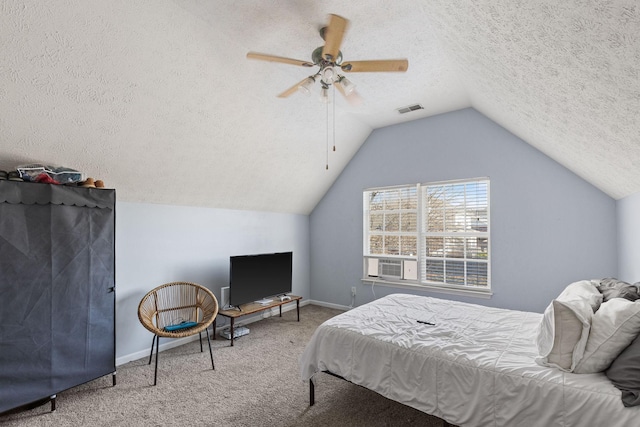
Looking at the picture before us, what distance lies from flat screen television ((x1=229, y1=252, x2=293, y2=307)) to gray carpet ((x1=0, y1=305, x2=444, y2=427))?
0.79 meters

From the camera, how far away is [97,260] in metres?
2.64

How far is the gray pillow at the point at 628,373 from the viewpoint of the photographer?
4.70ft

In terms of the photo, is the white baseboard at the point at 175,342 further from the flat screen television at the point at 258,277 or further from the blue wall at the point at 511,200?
the blue wall at the point at 511,200

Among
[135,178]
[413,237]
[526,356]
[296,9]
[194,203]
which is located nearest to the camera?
[526,356]

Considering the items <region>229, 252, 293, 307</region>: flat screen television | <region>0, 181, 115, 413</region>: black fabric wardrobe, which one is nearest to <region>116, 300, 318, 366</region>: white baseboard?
<region>229, 252, 293, 307</region>: flat screen television

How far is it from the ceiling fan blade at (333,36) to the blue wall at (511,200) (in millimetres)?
2747

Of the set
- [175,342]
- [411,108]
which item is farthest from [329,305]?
[411,108]

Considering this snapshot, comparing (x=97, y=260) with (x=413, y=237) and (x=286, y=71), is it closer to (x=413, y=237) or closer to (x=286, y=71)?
(x=286, y=71)

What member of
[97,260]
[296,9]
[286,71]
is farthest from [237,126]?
[97,260]

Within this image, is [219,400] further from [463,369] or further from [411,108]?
[411,108]

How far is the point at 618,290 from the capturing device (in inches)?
82.7

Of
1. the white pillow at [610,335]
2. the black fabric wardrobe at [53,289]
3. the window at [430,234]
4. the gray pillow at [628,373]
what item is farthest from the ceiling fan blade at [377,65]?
the window at [430,234]

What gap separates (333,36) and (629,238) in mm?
3353

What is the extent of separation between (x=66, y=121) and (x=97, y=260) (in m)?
1.15
